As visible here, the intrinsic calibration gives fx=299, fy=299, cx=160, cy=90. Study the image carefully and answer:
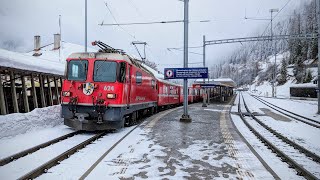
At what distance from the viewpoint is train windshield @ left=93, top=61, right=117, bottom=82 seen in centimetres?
1101

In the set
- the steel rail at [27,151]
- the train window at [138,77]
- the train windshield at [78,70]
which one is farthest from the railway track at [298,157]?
the train windshield at [78,70]

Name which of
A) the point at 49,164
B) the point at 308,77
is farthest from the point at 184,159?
the point at 308,77

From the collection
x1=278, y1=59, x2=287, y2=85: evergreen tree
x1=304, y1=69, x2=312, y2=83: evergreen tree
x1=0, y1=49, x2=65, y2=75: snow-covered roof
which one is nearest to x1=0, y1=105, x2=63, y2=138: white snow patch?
x1=0, y1=49, x2=65, y2=75: snow-covered roof

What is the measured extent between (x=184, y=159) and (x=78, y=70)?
598 cm

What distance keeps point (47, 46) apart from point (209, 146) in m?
46.0

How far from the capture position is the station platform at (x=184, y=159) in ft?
19.8

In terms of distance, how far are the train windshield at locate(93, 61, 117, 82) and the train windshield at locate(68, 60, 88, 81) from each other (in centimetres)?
40

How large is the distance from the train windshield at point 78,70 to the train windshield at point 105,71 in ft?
1.31

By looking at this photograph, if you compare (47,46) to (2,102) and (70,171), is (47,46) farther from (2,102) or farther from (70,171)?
(70,171)

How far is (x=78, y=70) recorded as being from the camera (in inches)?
443

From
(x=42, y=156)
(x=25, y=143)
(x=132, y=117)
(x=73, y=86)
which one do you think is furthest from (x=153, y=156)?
(x=132, y=117)

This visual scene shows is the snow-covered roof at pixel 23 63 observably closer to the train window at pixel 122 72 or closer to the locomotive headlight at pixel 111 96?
the locomotive headlight at pixel 111 96

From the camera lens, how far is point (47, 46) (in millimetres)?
49219

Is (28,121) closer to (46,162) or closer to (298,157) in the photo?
(46,162)
